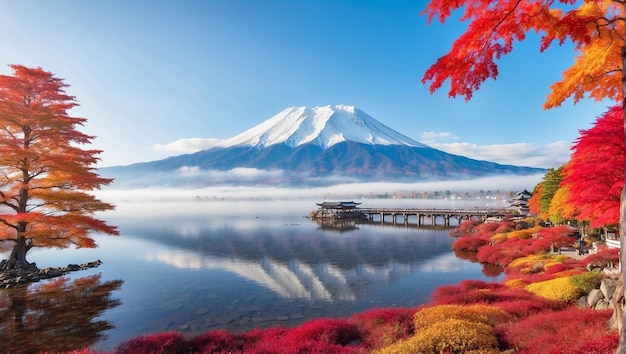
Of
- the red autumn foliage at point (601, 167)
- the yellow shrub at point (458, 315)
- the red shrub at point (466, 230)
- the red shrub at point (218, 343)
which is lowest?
the red shrub at point (466, 230)

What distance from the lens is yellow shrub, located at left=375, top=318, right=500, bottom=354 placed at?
865cm

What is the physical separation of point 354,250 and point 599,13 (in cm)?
3620

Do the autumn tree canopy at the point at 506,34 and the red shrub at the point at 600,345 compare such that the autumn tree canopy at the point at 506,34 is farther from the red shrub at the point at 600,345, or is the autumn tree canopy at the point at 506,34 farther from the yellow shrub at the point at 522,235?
the yellow shrub at the point at 522,235

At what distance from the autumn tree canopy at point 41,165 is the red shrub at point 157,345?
19.6 metres

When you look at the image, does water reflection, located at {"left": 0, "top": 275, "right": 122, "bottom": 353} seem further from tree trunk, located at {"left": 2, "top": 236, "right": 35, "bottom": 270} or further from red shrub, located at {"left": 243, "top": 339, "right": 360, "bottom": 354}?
red shrub, located at {"left": 243, "top": 339, "right": 360, "bottom": 354}

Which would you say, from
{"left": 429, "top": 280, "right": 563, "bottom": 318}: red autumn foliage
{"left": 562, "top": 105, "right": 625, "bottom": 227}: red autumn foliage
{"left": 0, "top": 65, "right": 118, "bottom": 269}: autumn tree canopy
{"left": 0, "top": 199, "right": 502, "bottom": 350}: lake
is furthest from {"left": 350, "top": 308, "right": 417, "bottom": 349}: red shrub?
{"left": 0, "top": 65, "right": 118, "bottom": 269}: autumn tree canopy

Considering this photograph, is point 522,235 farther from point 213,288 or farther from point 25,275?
point 25,275

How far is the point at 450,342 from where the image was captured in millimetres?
8805

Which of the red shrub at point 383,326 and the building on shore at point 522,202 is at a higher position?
the building on shore at point 522,202

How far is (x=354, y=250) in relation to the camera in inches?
1636

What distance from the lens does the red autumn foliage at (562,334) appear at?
277 inches

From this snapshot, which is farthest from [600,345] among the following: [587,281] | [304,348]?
[587,281]

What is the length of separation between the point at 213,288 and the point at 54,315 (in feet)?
30.9

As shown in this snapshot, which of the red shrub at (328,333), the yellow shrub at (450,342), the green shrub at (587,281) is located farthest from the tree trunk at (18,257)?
the green shrub at (587,281)
